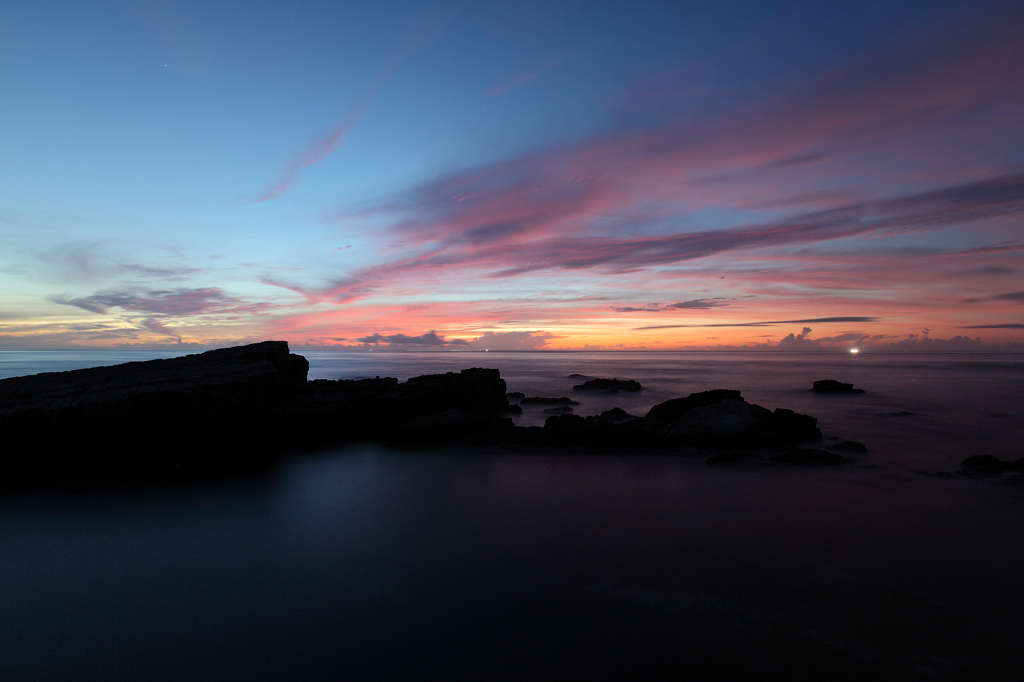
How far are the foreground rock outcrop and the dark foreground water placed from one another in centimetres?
246

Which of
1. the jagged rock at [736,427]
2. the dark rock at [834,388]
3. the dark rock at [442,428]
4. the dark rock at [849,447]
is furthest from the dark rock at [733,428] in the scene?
the dark rock at [834,388]

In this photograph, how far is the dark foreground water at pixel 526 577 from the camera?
6188 mm

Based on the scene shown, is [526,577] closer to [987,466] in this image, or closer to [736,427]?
[736,427]

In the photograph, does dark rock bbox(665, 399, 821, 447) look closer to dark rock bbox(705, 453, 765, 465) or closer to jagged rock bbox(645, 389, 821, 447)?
jagged rock bbox(645, 389, 821, 447)

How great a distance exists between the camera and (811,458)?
14.9 m

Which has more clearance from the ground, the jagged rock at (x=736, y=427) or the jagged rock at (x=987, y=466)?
the jagged rock at (x=736, y=427)

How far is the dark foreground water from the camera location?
6.19 metres

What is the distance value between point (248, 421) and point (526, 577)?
13522mm

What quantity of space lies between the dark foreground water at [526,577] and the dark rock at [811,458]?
0.70m

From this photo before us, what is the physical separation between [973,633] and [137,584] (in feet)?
45.6

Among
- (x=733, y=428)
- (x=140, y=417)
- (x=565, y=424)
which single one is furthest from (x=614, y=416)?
(x=140, y=417)

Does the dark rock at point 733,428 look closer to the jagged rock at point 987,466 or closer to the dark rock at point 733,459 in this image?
the dark rock at point 733,459

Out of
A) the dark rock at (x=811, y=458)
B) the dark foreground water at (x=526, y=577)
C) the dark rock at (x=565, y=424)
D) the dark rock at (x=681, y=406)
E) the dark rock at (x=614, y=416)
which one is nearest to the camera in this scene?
the dark foreground water at (x=526, y=577)

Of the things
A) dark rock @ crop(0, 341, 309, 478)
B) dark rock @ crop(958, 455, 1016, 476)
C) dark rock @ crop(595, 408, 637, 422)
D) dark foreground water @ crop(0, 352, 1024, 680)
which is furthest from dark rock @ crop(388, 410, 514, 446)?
dark rock @ crop(958, 455, 1016, 476)
